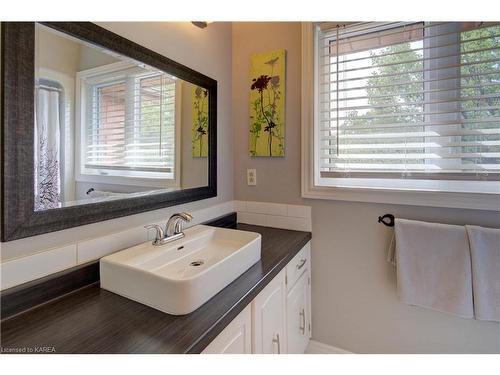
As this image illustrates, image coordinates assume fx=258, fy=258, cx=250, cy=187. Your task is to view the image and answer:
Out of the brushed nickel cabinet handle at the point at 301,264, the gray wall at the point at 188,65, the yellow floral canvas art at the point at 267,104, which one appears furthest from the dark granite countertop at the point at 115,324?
the yellow floral canvas art at the point at 267,104

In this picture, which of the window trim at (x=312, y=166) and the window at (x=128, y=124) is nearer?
the window at (x=128, y=124)

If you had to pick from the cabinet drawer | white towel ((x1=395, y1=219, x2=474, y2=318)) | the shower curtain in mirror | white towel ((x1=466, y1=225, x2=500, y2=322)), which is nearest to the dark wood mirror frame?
the shower curtain in mirror

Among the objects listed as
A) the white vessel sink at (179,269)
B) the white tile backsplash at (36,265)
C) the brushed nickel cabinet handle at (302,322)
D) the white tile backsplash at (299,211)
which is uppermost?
the white tile backsplash at (299,211)

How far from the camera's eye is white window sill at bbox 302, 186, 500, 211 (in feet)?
3.80

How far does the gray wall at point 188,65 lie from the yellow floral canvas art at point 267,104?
17cm

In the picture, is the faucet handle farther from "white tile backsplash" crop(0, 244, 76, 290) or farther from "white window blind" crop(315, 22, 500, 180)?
"white window blind" crop(315, 22, 500, 180)

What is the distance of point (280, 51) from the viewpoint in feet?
5.17

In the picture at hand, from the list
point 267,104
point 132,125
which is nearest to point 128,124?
point 132,125

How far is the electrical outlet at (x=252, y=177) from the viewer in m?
1.69

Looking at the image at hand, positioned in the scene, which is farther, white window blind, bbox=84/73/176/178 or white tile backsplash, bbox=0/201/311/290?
white window blind, bbox=84/73/176/178

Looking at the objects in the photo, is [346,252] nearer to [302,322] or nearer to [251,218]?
[302,322]

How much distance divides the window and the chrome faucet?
0.76 ft

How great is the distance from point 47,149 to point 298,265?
46.6 inches

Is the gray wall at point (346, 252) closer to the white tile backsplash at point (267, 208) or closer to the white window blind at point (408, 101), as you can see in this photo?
the white tile backsplash at point (267, 208)
